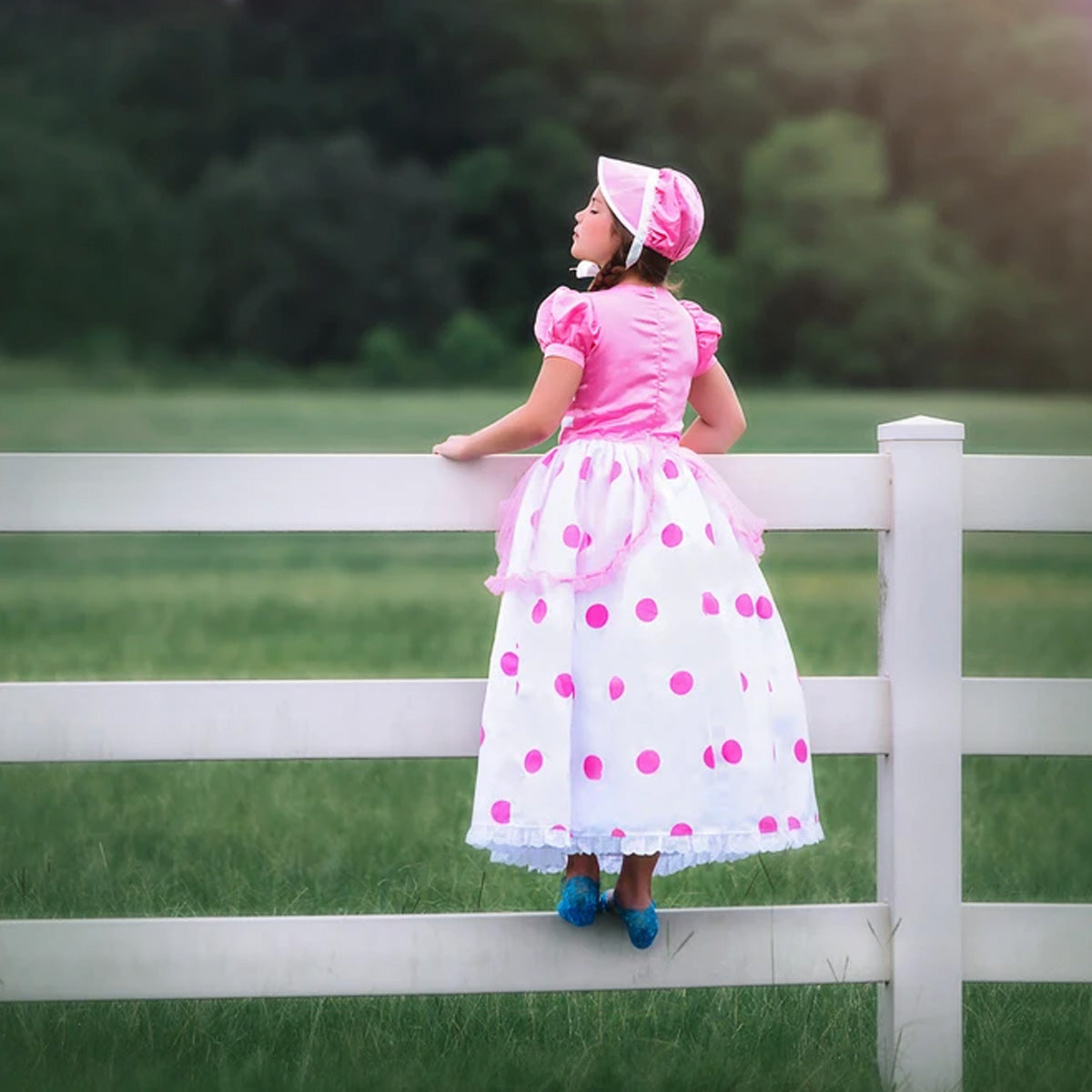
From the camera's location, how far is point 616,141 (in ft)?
147

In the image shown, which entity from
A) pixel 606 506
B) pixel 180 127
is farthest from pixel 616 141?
pixel 606 506

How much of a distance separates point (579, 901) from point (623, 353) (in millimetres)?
1011

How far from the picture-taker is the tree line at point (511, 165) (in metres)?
45.6

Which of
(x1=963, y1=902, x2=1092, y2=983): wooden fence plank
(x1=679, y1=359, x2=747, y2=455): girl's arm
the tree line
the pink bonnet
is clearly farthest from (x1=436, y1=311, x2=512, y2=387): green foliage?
(x1=963, y1=902, x2=1092, y2=983): wooden fence plank

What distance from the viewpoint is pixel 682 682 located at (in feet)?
10.1

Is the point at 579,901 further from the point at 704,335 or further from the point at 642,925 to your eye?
the point at 704,335

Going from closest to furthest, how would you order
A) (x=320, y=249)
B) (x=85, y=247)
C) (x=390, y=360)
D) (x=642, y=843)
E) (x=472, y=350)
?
(x=642, y=843) < (x=472, y=350) < (x=320, y=249) < (x=85, y=247) < (x=390, y=360)

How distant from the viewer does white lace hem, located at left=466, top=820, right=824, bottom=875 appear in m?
3.00

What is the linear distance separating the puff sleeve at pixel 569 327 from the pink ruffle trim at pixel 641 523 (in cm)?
18

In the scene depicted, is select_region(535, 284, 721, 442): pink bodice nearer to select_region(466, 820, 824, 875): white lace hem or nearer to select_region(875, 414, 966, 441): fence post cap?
select_region(875, 414, 966, 441): fence post cap

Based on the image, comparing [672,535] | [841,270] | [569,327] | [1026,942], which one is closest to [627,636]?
[672,535]

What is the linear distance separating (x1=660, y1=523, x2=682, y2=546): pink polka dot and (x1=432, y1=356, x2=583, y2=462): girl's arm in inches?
10.7

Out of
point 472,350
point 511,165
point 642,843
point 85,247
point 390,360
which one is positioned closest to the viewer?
point 642,843

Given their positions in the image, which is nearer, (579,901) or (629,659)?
(629,659)
